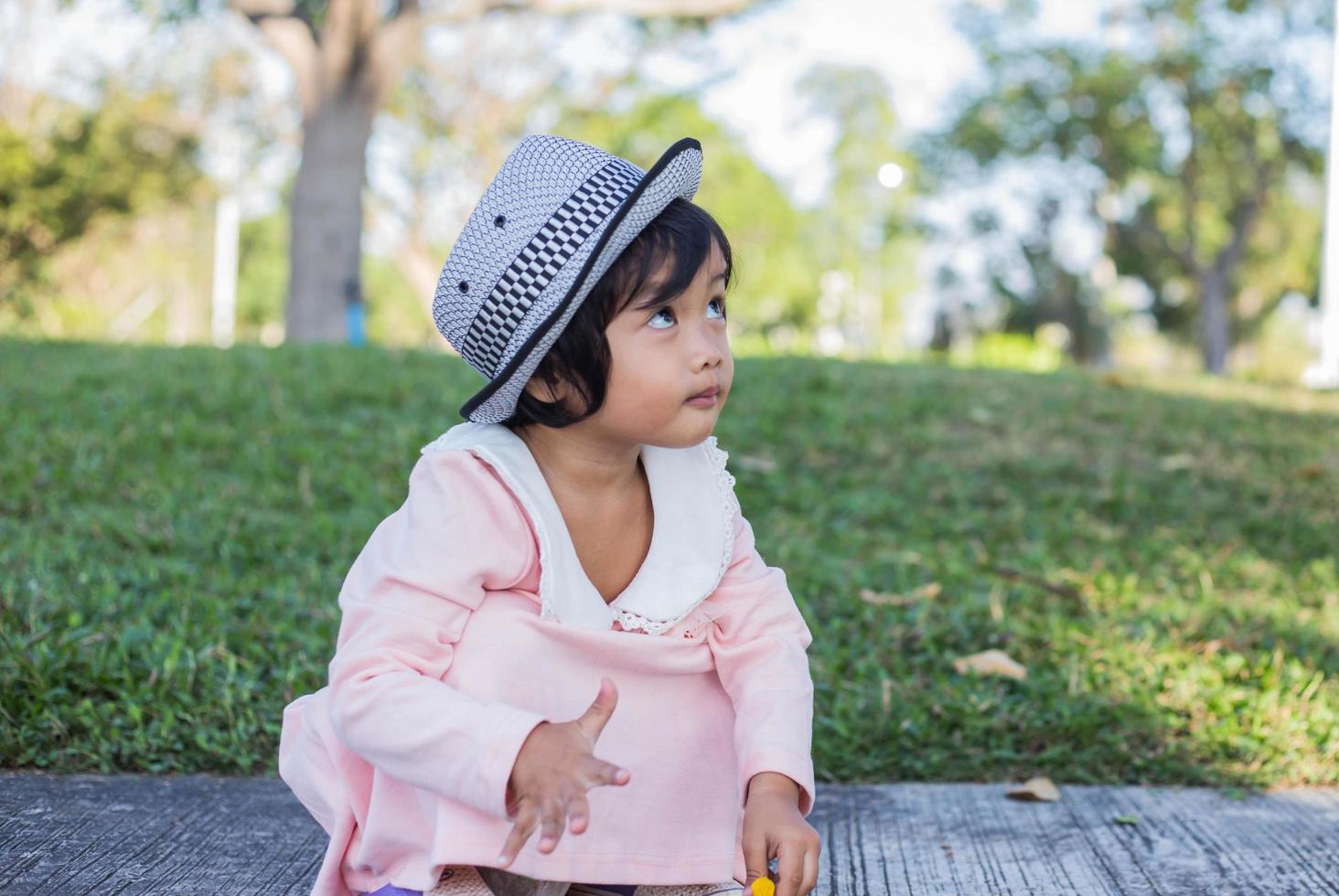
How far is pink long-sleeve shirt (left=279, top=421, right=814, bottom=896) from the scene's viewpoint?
147 centimetres

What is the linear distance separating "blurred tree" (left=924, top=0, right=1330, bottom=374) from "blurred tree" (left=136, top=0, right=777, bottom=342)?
1426 centimetres

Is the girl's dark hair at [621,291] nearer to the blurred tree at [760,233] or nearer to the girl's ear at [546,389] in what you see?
the girl's ear at [546,389]

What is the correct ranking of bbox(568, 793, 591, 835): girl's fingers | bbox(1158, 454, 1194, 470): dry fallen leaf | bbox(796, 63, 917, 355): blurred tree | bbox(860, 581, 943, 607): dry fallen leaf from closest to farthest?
bbox(568, 793, 591, 835): girl's fingers → bbox(860, 581, 943, 607): dry fallen leaf → bbox(1158, 454, 1194, 470): dry fallen leaf → bbox(796, 63, 917, 355): blurred tree

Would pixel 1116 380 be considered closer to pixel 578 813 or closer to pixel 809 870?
pixel 809 870

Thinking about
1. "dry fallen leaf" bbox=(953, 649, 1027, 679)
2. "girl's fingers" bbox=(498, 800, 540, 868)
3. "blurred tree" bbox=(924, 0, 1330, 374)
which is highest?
"blurred tree" bbox=(924, 0, 1330, 374)

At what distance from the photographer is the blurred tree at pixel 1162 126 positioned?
72.0 ft

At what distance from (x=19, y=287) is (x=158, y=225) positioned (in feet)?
58.0

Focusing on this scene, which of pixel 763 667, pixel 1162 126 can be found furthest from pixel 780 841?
pixel 1162 126

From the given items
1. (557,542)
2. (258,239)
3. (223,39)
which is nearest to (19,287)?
(223,39)

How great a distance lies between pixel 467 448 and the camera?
5.44 ft

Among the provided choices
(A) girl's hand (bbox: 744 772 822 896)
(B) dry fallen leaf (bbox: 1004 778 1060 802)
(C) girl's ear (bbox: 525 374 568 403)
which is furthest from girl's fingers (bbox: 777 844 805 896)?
(B) dry fallen leaf (bbox: 1004 778 1060 802)

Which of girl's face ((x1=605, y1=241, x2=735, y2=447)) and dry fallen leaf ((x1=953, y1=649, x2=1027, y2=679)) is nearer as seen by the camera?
girl's face ((x1=605, y1=241, x2=735, y2=447))

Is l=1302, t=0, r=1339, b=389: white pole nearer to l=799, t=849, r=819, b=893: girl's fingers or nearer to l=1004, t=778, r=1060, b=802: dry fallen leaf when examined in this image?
l=1004, t=778, r=1060, b=802: dry fallen leaf

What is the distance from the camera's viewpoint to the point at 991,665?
2893 millimetres
